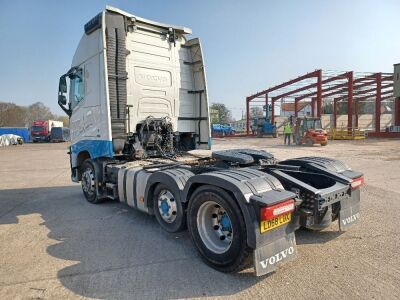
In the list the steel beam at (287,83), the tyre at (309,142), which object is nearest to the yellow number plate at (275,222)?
the tyre at (309,142)

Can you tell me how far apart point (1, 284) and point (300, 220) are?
339 cm

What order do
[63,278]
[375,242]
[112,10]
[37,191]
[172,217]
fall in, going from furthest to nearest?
1. [37,191]
2. [112,10]
3. [172,217]
4. [375,242]
5. [63,278]

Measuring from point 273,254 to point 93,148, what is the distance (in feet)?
14.7

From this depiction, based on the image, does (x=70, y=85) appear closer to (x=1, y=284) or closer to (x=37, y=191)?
(x=37, y=191)

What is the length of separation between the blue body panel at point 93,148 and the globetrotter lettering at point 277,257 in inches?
151

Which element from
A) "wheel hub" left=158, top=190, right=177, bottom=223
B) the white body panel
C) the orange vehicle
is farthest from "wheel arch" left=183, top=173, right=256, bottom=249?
the orange vehicle

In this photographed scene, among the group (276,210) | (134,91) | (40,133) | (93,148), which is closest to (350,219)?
(276,210)

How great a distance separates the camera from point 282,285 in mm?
3201

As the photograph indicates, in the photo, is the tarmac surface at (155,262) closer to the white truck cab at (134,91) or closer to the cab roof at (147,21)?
the white truck cab at (134,91)

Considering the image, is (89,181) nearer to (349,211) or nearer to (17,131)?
(349,211)

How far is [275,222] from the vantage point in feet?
10.7

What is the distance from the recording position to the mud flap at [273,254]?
10.3 feet

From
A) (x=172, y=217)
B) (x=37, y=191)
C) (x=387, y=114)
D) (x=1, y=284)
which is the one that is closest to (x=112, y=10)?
(x=172, y=217)

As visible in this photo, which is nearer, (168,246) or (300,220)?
(300,220)
